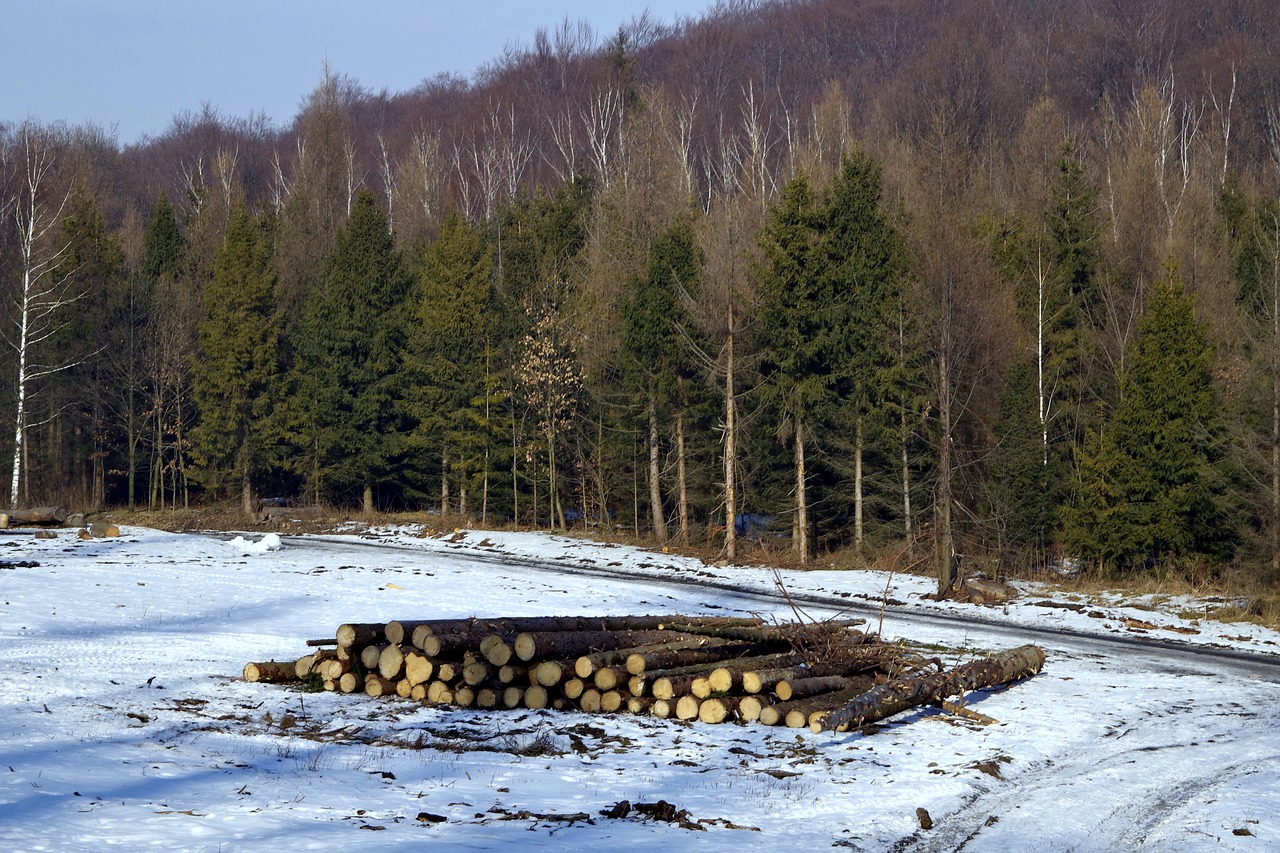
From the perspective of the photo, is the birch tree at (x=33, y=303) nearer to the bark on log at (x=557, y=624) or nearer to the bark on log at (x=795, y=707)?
the bark on log at (x=557, y=624)

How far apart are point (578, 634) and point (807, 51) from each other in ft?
319

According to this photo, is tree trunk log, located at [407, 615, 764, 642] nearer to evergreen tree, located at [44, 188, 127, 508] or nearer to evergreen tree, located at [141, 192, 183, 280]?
evergreen tree, located at [44, 188, 127, 508]

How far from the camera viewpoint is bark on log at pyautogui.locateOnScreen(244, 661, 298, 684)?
13.9m

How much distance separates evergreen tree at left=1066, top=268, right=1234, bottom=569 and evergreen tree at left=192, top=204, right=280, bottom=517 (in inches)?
1420

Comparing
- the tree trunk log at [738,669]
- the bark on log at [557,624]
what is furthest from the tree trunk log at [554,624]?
the tree trunk log at [738,669]

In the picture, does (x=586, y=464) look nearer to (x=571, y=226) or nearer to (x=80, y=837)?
(x=571, y=226)

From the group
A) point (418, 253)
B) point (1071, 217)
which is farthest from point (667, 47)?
point (1071, 217)

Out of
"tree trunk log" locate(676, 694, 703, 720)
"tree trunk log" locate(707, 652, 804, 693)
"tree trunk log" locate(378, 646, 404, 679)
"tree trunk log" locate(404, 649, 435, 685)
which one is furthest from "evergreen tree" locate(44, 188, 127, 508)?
"tree trunk log" locate(676, 694, 703, 720)

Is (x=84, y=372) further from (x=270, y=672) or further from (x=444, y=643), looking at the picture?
(x=444, y=643)

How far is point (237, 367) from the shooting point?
170 feet

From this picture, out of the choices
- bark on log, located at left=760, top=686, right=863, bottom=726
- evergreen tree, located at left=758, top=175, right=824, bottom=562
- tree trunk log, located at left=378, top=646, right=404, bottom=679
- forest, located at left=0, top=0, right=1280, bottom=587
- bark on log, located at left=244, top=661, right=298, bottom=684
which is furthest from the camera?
evergreen tree, located at left=758, top=175, right=824, bottom=562

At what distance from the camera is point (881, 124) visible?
2844 inches

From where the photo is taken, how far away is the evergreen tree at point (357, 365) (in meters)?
51.3

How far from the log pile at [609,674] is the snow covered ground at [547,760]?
308 mm
